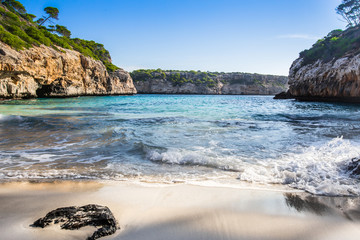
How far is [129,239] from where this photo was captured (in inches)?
65.9

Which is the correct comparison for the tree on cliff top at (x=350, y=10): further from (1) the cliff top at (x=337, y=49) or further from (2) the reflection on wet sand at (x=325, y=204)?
(2) the reflection on wet sand at (x=325, y=204)

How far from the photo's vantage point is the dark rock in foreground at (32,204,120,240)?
69.0 inches

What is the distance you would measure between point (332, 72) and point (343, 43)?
517 cm

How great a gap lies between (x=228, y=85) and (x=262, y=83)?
1672 cm

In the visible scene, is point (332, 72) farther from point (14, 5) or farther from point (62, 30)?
point (62, 30)

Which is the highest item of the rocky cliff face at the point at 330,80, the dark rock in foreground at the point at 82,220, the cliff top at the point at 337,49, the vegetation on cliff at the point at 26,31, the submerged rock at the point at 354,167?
the vegetation on cliff at the point at 26,31

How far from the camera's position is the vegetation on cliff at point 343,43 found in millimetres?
24672

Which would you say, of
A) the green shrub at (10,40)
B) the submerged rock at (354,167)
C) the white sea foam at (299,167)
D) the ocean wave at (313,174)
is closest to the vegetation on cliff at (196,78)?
the green shrub at (10,40)

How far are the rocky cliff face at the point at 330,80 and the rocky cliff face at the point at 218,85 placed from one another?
2865 inches

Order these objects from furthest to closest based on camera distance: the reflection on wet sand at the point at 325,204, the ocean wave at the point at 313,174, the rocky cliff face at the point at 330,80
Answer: the rocky cliff face at the point at 330,80
the ocean wave at the point at 313,174
the reflection on wet sand at the point at 325,204

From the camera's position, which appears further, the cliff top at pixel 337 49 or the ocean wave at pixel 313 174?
the cliff top at pixel 337 49

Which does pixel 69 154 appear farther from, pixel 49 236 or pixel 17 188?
pixel 49 236

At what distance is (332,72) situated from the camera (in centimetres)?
2420

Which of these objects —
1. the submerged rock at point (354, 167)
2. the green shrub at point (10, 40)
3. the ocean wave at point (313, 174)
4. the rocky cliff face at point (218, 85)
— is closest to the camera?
the ocean wave at point (313, 174)
